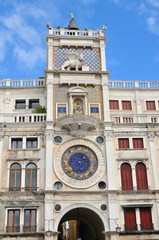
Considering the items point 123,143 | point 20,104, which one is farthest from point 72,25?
point 123,143

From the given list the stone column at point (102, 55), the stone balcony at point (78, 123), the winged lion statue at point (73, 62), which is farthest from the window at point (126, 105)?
the winged lion statue at point (73, 62)

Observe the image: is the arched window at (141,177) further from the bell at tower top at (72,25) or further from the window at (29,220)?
the bell at tower top at (72,25)

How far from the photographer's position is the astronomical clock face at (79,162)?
2972cm

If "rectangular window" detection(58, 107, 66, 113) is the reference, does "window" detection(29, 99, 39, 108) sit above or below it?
above

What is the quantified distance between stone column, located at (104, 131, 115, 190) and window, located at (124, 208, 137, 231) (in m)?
2.47

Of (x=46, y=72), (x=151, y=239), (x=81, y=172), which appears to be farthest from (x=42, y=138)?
(x=151, y=239)

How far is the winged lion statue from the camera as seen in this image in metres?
33.7

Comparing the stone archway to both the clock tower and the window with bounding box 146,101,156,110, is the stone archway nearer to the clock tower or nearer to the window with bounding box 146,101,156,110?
the clock tower

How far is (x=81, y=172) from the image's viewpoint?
1175 inches

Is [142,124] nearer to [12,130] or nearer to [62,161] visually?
[62,161]

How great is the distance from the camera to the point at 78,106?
32438 millimetres

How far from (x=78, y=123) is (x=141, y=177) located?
7.63 meters

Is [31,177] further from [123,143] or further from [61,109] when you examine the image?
[123,143]

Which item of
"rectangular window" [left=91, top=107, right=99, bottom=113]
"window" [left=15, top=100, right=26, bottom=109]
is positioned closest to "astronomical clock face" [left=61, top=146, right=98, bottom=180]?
"rectangular window" [left=91, top=107, right=99, bottom=113]
